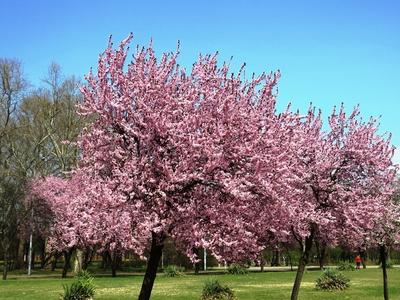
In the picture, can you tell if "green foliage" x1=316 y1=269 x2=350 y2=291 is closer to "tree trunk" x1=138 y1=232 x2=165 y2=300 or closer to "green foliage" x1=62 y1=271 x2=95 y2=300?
"green foliage" x1=62 y1=271 x2=95 y2=300

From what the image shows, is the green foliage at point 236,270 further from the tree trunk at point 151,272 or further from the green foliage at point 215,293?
the tree trunk at point 151,272

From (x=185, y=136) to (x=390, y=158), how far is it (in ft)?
25.8

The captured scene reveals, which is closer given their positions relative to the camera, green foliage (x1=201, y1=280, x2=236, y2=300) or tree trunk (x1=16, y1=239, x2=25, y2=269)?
green foliage (x1=201, y1=280, x2=236, y2=300)

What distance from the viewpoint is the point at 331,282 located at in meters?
26.2

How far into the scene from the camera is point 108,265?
204 ft

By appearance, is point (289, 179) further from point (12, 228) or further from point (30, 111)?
point (30, 111)

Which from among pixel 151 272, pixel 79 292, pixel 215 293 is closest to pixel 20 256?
→ pixel 79 292

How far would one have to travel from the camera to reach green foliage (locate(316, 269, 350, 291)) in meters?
26.1

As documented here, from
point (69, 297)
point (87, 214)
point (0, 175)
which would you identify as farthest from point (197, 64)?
point (0, 175)

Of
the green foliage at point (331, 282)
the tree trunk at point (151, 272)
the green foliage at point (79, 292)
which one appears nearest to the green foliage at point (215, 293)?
the green foliage at point (79, 292)

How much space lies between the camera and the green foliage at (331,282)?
85.5 feet

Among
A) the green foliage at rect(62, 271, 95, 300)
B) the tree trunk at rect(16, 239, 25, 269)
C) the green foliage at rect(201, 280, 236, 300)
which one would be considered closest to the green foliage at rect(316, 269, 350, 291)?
the green foliage at rect(201, 280, 236, 300)

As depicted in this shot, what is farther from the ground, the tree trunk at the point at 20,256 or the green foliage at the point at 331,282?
the tree trunk at the point at 20,256

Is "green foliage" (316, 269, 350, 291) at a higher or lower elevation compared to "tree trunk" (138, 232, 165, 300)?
lower
